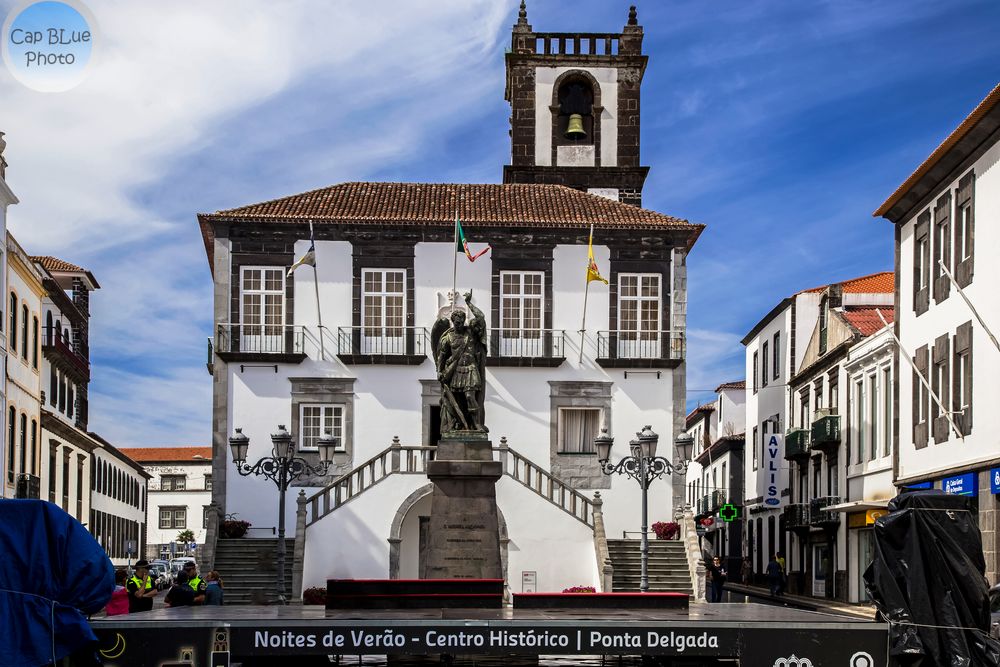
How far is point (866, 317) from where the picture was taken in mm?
45094

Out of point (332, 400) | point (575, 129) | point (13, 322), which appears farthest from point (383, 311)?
point (13, 322)

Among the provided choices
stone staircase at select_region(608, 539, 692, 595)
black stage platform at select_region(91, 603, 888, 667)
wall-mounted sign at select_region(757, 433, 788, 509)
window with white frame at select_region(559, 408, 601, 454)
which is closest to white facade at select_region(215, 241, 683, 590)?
window with white frame at select_region(559, 408, 601, 454)

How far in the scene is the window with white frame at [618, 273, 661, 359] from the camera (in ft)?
132

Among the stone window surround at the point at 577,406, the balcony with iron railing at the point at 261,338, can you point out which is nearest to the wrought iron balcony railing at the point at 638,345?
the stone window surround at the point at 577,406

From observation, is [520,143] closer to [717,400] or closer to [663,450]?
[663,450]

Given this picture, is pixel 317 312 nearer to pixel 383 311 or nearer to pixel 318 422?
pixel 383 311

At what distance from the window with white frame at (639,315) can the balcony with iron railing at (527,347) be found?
6.23 feet

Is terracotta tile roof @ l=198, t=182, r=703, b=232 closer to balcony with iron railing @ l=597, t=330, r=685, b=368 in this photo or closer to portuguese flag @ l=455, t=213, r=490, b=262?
portuguese flag @ l=455, t=213, r=490, b=262

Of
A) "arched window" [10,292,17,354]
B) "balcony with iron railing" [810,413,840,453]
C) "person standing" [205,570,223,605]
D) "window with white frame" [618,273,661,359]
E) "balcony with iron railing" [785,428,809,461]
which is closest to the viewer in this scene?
"person standing" [205,570,223,605]

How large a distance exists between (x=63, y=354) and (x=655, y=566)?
3021cm

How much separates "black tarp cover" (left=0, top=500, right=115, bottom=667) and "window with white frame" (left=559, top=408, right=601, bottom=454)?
103ft

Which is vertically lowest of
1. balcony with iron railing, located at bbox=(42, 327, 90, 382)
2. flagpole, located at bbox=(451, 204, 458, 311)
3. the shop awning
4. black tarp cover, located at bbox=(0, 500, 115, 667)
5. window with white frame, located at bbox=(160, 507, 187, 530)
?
window with white frame, located at bbox=(160, 507, 187, 530)

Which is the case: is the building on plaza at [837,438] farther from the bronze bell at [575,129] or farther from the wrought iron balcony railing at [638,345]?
the bronze bell at [575,129]

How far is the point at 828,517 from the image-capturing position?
42781 millimetres
